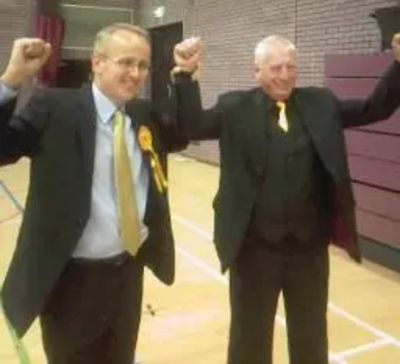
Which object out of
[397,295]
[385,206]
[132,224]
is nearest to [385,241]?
[385,206]

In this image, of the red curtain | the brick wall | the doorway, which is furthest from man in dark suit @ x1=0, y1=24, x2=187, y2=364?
the red curtain

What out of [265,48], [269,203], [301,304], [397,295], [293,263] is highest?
[265,48]

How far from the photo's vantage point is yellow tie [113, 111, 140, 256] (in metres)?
2.19

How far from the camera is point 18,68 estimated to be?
1930mm

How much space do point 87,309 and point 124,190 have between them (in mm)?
446

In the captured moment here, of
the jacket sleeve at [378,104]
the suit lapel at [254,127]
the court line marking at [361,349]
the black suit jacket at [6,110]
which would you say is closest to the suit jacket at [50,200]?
the black suit jacket at [6,110]

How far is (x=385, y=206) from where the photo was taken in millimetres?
5566

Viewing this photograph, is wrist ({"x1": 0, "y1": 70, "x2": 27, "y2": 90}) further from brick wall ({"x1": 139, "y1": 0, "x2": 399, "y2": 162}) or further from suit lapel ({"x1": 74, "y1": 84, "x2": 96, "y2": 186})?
brick wall ({"x1": 139, "y1": 0, "x2": 399, "y2": 162})

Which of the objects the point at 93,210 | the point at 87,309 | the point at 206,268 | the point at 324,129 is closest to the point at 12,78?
the point at 93,210

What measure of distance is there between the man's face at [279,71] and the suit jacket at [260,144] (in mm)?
90

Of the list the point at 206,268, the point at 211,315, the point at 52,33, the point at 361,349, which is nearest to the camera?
the point at 361,349

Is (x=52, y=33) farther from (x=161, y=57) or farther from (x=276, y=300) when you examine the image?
(x=276, y=300)

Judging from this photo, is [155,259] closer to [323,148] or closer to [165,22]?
[323,148]

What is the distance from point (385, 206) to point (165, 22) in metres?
9.44
